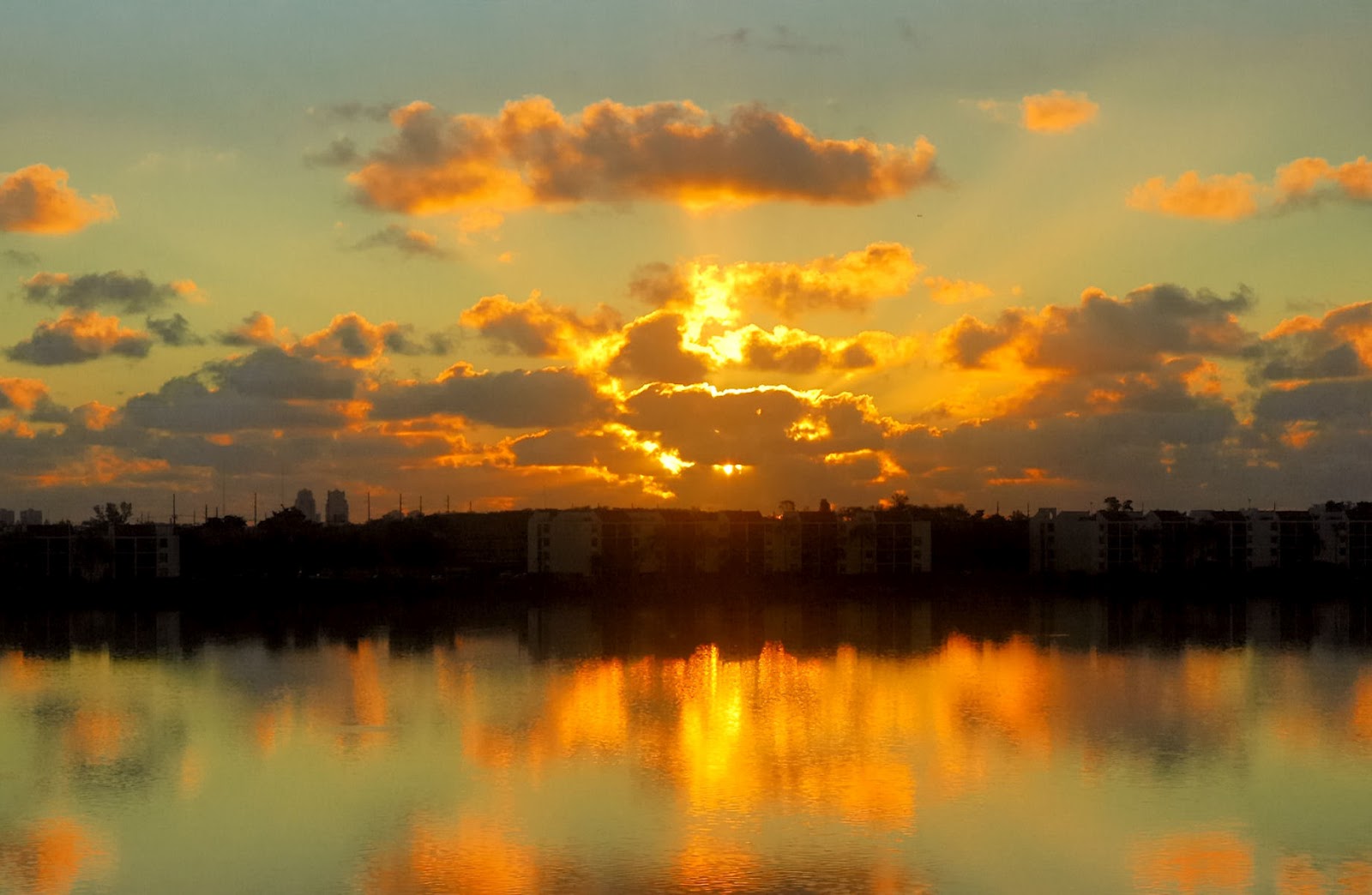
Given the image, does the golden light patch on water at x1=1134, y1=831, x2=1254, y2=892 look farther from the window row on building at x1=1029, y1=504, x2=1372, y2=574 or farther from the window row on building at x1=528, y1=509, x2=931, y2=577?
the window row on building at x1=1029, y1=504, x2=1372, y2=574

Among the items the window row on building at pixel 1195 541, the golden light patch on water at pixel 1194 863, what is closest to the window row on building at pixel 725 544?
the window row on building at pixel 1195 541

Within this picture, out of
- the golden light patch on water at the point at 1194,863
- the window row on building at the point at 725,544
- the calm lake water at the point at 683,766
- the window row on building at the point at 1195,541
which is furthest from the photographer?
the window row on building at the point at 1195,541

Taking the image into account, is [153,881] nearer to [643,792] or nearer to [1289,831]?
[643,792]

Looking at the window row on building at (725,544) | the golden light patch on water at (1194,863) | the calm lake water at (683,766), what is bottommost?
the golden light patch on water at (1194,863)

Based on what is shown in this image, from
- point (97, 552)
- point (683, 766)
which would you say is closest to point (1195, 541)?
point (97, 552)

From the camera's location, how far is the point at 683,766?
29.5m

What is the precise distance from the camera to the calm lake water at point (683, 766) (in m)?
22.2

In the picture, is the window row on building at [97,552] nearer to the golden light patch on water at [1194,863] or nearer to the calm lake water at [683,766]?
the calm lake water at [683,766]

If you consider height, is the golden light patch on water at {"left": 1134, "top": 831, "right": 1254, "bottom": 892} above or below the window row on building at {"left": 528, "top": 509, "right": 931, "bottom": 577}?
below

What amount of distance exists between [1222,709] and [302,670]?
24996 millimetres

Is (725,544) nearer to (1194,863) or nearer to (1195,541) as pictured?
(1195,541)

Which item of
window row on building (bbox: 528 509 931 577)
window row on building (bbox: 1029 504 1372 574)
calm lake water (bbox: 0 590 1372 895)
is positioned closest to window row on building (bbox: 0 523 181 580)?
window row on building (bbox: 528 509 931 577)

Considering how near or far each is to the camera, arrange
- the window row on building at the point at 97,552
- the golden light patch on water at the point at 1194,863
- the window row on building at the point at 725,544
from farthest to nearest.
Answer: the window row on building at the point at 725,544, the window row on building at the point at 97,552, the golden light patch on water at the point at 1194,863

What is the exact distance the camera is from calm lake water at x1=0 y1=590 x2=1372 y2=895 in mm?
22188
